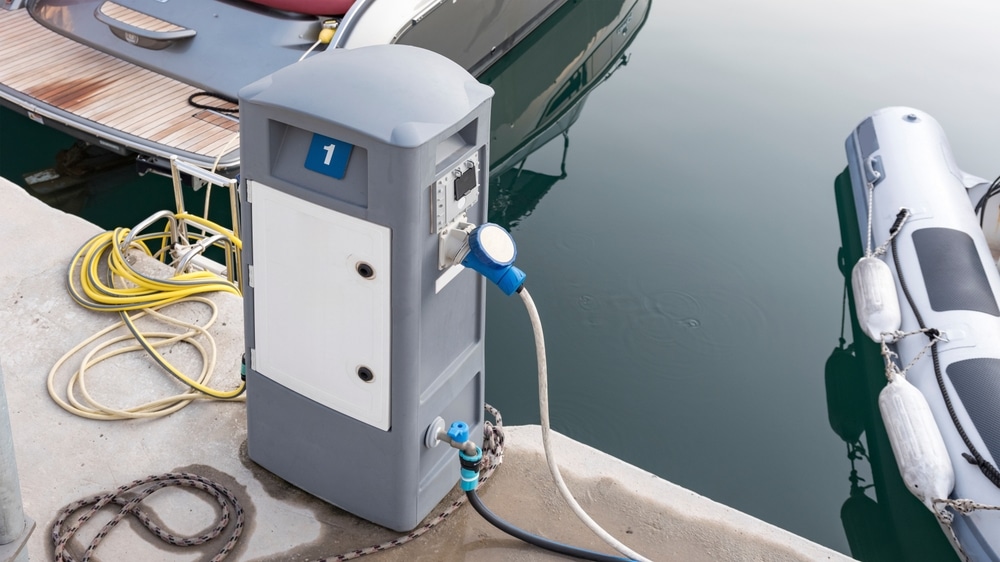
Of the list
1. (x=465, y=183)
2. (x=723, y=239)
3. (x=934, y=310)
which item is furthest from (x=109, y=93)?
(x=934, y=310)

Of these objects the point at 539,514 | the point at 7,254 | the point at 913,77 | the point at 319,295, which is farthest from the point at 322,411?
the point at 913,77

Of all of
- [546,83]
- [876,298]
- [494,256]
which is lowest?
[876,298]

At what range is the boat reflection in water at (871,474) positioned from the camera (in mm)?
4191

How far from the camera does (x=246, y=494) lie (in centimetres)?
304

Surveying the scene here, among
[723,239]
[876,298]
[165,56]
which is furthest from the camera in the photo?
[723,239]

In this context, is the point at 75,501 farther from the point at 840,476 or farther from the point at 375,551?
the point at 840,476

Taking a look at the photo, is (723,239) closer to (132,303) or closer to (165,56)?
(165,56)

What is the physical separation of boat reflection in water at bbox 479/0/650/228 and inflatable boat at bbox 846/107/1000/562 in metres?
2.28

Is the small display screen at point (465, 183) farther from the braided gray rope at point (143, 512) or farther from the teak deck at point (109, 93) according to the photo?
the teak deck at point (109, 93)

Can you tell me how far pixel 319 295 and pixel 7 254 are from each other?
201 centimetres

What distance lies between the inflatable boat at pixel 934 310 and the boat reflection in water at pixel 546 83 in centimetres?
228

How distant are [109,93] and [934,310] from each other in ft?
15.6

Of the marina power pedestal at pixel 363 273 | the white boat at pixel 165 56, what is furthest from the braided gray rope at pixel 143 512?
the white boat at pixel 165 56

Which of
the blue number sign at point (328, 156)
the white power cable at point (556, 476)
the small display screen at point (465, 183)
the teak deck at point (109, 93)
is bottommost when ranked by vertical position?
the white power cable at point (556, 476)
